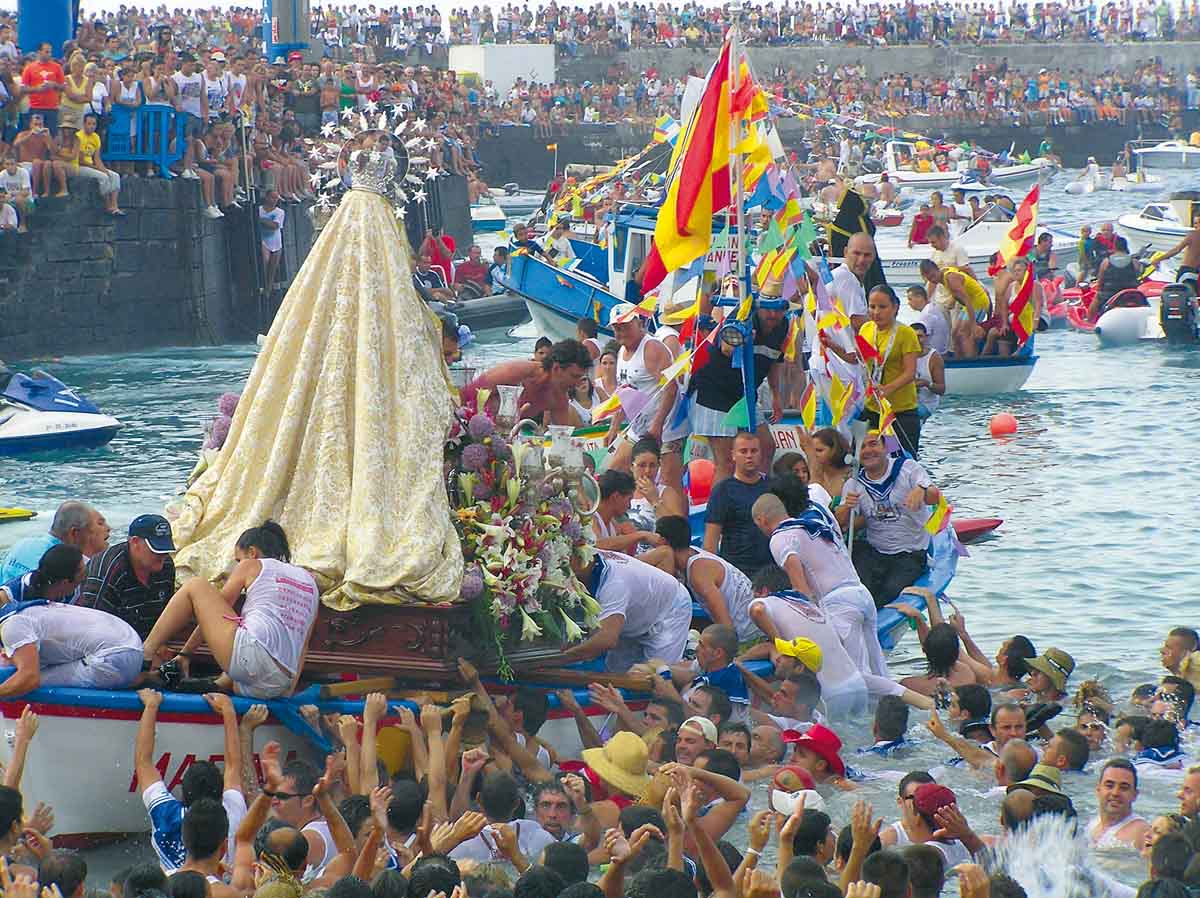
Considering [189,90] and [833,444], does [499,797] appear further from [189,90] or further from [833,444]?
[189,90]

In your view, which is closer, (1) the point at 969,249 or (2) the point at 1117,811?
(2) the point at 1117,811

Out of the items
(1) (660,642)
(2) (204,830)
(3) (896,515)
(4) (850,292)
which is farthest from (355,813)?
(4) (850,292)

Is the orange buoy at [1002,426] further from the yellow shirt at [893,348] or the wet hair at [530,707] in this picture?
the wet hair at [530,707]

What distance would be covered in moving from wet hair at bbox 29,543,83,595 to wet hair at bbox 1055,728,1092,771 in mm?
4564

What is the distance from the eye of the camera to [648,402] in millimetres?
12430

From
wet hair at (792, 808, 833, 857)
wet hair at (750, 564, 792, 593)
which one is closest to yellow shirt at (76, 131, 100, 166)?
wet hair at (750, 564, 792, 593)

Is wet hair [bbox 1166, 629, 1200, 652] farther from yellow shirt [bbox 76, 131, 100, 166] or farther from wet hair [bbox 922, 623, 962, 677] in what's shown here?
yellow shirt [bbox 76, 131, 100, 166]

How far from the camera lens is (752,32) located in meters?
62.1

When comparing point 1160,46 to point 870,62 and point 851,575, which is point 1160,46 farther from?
point 851,575

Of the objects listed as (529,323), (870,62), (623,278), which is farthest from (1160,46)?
(623,278)

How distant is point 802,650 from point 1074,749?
57.2 inches

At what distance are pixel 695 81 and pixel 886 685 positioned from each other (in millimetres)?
6678

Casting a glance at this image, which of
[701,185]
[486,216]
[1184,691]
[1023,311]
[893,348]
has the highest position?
[701,185]

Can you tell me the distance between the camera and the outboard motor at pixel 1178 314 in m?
24.5
